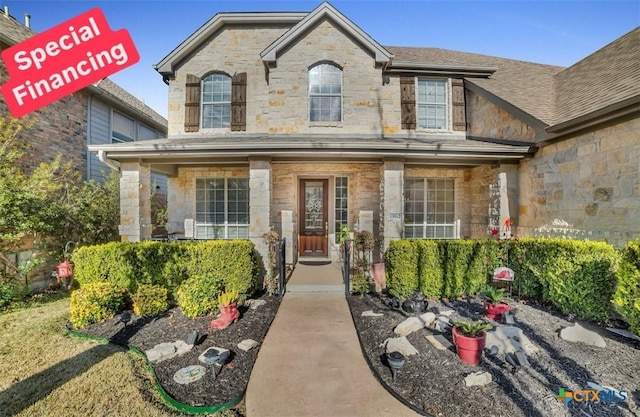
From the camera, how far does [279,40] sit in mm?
7547

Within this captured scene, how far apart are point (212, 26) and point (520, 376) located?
1057 cm

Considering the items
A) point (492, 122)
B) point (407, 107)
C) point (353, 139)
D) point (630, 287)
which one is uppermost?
point (407, 107)

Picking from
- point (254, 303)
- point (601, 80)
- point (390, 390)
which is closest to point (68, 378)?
point (254, 303)

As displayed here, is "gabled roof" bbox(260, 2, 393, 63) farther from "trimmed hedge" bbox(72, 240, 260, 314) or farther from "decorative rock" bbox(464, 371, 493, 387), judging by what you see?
"decorative rock" bbox(464, 371, 493, 387)

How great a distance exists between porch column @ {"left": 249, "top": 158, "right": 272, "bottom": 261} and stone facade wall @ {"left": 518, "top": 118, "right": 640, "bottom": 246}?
22.0 feet

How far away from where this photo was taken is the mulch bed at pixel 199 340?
2.93m

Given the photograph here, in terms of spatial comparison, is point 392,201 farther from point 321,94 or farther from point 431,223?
point 321,94

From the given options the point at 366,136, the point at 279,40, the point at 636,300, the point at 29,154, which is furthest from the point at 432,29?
the point at 29,154

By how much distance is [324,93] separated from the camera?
25.9ft

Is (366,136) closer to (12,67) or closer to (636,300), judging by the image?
(636,300)

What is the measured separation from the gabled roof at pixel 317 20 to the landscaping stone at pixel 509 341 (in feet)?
23.8

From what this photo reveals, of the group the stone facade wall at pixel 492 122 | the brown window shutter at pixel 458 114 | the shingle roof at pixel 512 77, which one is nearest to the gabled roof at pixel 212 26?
the shingle roof at pixel 512 77

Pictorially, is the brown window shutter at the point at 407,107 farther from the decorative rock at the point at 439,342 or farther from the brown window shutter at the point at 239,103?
the decorative rock at the point at 439,342

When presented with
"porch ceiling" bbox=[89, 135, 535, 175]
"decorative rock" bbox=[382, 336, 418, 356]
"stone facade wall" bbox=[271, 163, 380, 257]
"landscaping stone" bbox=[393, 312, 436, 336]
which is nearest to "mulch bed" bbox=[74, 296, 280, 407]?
"decorative rock" bbox=[382, 336, 418, 356]
